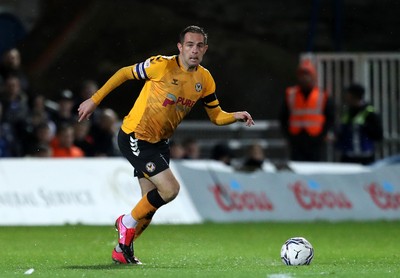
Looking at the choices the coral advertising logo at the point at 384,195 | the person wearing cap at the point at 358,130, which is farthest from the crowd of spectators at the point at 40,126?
the coral advertising logo at the point at 384,195

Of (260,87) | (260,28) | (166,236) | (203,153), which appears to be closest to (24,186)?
(166,236)

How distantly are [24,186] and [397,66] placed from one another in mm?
7965

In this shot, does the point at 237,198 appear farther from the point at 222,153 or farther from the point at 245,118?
→ the point at 245,118

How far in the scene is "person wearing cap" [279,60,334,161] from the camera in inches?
813

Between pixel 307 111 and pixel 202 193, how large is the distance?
8.26 ft

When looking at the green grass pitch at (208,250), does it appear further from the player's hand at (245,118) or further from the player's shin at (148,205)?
the player's hand at (245,118)

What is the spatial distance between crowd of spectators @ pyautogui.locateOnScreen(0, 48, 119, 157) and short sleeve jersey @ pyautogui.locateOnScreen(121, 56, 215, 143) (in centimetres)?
709

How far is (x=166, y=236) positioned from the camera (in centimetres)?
1628

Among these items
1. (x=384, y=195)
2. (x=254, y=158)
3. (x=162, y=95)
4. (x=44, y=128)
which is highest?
(x=162, y=95)

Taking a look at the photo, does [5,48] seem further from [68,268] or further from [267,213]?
[68,268]

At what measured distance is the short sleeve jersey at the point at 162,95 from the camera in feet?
40.4

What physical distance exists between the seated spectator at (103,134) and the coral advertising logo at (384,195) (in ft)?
13.4

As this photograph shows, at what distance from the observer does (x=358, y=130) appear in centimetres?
2105

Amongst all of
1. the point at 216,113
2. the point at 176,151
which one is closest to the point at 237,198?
the point at 176,151
